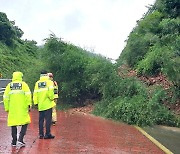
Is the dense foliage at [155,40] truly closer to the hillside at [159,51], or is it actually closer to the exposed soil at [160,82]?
the hillside at [159,51]

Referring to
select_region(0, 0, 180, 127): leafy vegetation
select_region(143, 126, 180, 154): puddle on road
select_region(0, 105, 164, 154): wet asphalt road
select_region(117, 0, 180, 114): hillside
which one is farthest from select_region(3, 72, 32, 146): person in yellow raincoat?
select_region(117, 0, 180, 114): hillside

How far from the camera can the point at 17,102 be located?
9828 millimetres

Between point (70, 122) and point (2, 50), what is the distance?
124 feet

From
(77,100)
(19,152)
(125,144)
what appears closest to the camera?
(19,152)

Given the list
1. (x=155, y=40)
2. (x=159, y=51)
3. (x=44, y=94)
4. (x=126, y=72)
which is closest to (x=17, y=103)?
(x=44, y=94)

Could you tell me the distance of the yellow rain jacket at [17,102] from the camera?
9.77 metres

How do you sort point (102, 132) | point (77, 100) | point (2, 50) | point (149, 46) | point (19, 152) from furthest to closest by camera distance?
1. point (2, 50)
2. point (149, 46)
3. point (77, 100)
4. point (102, 132)
5. point (19, 152)

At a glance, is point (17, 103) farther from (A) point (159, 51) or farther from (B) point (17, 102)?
(A) point (159, 51)

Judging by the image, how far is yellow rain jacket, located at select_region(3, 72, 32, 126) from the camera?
9773 mm

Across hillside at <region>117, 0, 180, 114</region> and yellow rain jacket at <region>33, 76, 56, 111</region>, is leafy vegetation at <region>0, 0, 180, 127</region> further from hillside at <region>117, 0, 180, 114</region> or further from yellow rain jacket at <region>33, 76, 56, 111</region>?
yellow rain jacket at <region>33, 76, 56, 111</region>

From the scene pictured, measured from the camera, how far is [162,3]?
27.9 metres

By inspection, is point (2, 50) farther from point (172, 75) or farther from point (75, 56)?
point (172, 75)

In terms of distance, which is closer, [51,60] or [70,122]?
[70,122]

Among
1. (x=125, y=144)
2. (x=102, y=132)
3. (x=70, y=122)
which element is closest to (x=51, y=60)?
(x=70, y=122)
